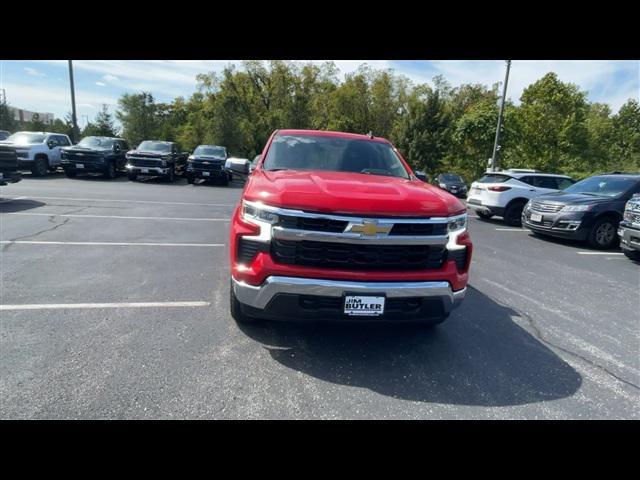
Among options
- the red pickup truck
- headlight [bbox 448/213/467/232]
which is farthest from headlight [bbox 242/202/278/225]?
headlight [bbox 448/213/467/232]

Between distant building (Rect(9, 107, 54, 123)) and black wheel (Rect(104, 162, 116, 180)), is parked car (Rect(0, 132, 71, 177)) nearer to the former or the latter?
black wheel (Rect(104, 162, 116, 180))

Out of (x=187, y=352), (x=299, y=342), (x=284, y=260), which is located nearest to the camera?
(x=284, y=260)

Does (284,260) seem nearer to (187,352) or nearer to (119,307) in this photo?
(187,352)

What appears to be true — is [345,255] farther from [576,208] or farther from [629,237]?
[576,208]

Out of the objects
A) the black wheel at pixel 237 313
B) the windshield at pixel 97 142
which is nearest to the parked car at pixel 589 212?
the black wheel at pixel 237 313

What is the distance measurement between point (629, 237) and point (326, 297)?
7120 millimetres

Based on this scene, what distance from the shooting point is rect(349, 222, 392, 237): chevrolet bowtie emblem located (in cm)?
279

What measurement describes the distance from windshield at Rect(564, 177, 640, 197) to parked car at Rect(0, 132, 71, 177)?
20250mm

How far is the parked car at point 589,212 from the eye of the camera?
27.0 ft

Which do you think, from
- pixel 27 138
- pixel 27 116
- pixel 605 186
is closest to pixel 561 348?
pixel 605 186

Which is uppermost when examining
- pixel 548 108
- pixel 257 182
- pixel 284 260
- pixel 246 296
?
pixel 548 108

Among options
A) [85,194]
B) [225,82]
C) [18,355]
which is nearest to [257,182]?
[18,355]
